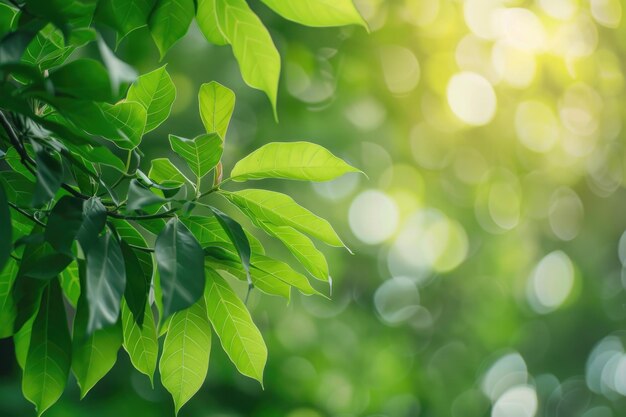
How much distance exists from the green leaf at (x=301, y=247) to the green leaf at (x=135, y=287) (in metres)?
0.12

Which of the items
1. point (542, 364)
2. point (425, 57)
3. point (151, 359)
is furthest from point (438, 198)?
point (151, 359)

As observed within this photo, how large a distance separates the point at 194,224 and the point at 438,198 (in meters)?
4.57

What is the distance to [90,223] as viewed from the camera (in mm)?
578

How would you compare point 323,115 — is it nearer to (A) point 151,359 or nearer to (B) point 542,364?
(B) point 542,364

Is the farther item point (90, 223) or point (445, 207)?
point (445, 207)

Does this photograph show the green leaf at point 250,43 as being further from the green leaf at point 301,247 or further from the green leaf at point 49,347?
the green leaf at point 49,347

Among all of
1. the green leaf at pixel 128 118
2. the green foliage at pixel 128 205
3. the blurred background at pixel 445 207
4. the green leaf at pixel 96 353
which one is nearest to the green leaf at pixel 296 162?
the green foliage at pixel 128 205

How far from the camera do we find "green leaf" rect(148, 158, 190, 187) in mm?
703

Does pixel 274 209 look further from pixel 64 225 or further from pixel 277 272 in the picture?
pixel 64 225

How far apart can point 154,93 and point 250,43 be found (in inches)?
5.6

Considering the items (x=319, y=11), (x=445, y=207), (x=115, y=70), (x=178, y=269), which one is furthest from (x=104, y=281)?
(x=445, y=207)

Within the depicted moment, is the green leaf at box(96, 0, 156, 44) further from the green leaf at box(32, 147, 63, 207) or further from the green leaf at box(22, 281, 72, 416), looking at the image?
the green leaf at box(22, 281, 72, 416)

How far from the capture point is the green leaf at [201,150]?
2.15 feet

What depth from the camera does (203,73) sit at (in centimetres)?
402
